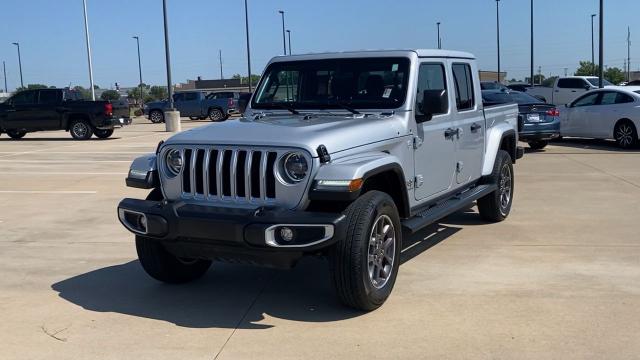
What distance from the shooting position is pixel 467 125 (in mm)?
6738

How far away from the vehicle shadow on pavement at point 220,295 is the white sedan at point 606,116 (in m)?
10.9

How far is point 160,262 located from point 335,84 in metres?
2.17

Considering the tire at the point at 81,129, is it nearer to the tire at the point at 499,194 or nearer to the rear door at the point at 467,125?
the tire at the point at 499,194

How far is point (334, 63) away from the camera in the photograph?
6012 millimetres

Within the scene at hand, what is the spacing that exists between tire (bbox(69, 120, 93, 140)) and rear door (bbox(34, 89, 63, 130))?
496 mm

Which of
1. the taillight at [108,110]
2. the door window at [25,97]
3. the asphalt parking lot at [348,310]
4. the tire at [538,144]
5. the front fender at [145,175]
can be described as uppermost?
the door window at [25,97]

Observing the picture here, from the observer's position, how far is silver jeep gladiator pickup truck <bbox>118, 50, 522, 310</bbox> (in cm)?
443

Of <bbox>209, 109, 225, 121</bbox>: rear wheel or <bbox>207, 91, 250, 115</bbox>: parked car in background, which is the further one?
<bbox>209, 109, 225, 121</bbox>: rear wheel

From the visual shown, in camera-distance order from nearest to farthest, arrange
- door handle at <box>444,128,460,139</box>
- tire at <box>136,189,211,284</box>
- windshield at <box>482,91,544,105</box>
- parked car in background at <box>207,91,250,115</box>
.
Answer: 1. tire at <box>136,189,211,284</box>
2. door handle at <box>444,128,460,139</box>
3. windshield at <box>482,91,544,105</box>
4. parked car in background at <box>207,91,250,115</box>

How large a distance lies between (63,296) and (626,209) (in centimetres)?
670

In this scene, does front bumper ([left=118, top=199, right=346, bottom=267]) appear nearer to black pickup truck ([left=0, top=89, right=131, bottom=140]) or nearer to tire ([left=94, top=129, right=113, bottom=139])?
black pickup truck ([left=0, top=89, right=131, bottom=140])

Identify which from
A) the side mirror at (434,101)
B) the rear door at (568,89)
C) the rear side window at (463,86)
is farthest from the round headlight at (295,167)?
the rear door at (568,89)

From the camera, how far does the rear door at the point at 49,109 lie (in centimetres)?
2206

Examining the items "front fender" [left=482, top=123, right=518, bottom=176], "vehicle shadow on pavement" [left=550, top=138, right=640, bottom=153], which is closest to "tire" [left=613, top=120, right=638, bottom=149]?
"vehicle shadow on pavement" [left=550, top=138, right=640, bottom=153]
